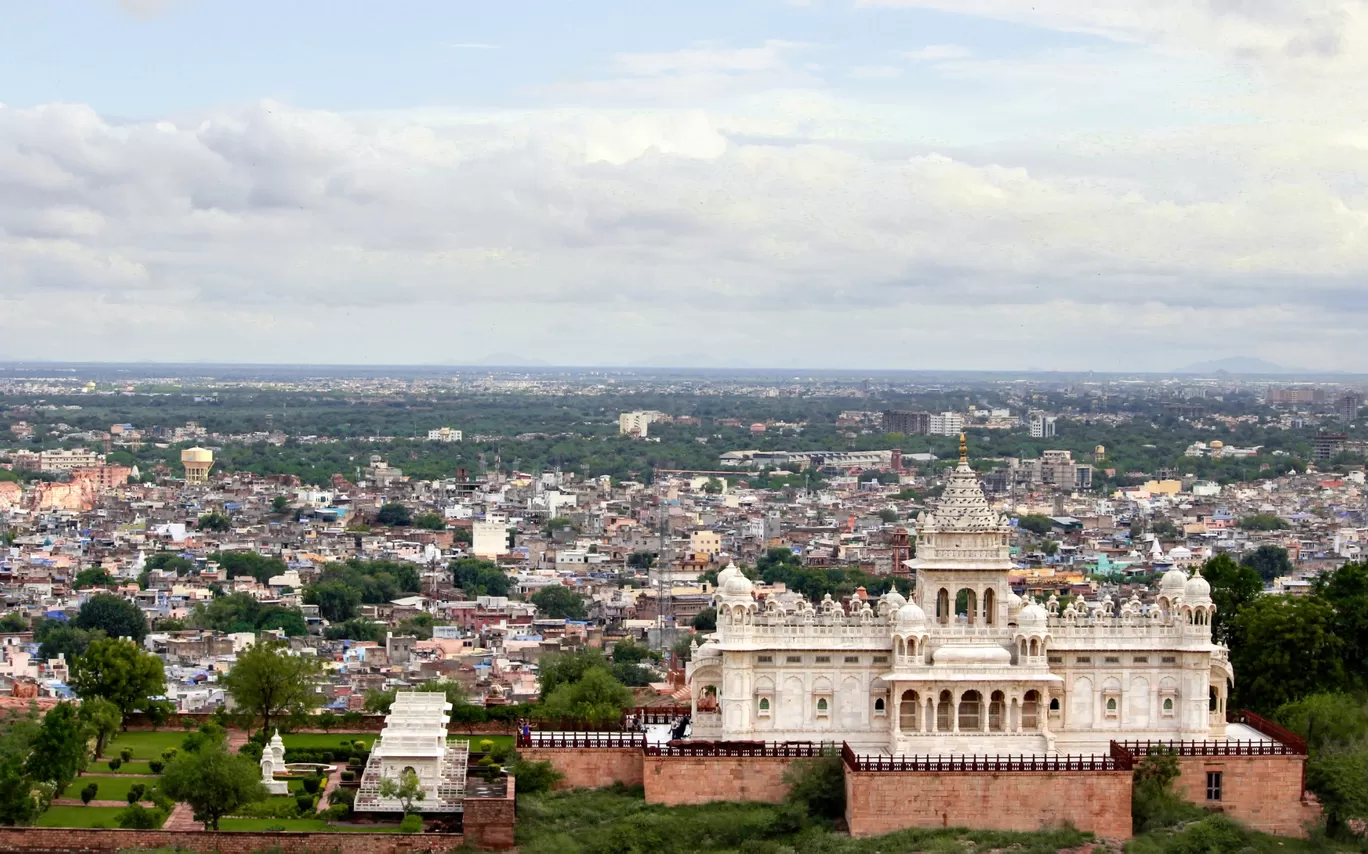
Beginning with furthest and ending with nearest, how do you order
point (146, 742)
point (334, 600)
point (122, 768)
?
point (334, 600)
point (146, 742)
point (122, 768)

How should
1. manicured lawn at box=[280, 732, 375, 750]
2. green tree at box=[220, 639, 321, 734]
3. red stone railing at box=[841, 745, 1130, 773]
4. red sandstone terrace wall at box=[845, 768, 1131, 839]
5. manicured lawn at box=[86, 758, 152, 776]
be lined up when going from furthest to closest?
green tree at box=[220, 639, 321, 734] → manicured lawn at box=[280, 732, 375, 750] → manicured lawn at box=[86, 758, 152, 776] → red stone railing at box=[841, 745, 1130, 773] → red sandstone terrace wall at box=[845, 768, 1131, 839]

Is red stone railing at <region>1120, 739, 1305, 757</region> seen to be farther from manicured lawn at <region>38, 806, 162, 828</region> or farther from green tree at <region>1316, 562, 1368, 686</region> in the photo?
manicured lawn at <region>38, 806, 162, 828</region>

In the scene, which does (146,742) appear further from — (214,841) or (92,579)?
(92,579)

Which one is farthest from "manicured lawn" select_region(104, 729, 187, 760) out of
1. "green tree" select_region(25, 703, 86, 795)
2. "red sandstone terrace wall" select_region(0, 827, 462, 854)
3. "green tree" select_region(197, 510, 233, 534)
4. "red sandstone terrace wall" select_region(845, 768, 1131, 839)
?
"green tree" select_region(197, 510, 233, 534)

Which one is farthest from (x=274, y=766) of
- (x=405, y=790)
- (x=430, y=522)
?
(x=430, y=522)

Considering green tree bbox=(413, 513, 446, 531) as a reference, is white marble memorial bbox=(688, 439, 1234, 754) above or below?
above

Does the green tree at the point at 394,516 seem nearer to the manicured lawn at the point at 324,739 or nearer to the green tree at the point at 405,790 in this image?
the manicured lawn at the point at 324,739
